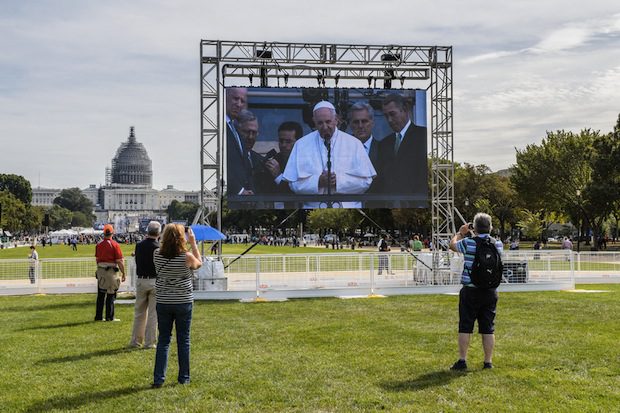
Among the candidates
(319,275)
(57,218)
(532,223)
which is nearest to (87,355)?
(319,275)

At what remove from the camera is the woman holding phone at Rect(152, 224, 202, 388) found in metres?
7.80

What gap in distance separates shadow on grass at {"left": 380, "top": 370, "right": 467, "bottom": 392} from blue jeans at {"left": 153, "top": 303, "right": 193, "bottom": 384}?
2260mm

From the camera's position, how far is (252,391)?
7.69 meters

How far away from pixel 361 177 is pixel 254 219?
303 feet

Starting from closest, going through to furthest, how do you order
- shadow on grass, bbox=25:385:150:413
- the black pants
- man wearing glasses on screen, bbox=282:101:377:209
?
shadow on grass, bbox=25:385:150:413, the black pants, man wearing glasses on screen, bbox=282:101:377:209

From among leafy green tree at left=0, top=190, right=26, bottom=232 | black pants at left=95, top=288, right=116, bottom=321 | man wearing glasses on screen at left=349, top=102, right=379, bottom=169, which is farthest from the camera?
leafy green tree at left=0, top=190, right=26, bottom=232

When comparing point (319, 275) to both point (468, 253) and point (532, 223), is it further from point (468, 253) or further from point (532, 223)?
point (532, 223)

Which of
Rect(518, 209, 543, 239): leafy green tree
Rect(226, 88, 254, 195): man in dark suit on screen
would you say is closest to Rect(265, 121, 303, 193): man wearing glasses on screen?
Rect(226, 88, 254, 195): man in dark suit on screen

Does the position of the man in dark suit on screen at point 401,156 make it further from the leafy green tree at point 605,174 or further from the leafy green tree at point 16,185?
the leafy green tree at point 16,185

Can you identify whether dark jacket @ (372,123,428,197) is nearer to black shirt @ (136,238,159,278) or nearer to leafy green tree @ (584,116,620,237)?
black shirt @ (136,238,159,278)

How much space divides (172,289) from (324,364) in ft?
7.99

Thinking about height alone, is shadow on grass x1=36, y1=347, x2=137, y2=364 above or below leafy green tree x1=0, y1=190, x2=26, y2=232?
below

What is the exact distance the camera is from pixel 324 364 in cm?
912

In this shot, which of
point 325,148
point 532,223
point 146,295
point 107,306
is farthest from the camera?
point 532,223
